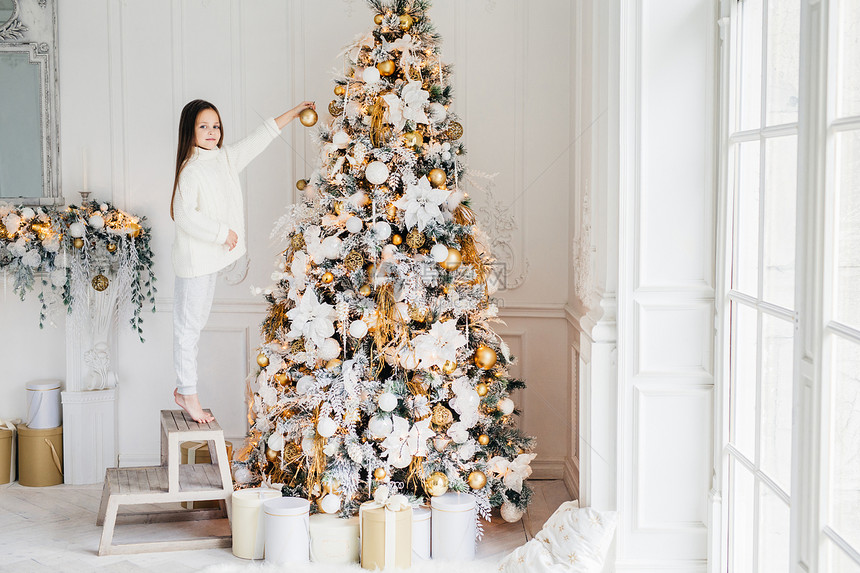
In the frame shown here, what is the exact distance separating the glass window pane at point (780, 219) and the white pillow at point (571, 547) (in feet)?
3.44

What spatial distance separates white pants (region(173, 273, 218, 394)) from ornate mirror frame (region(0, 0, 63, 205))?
1214 mm

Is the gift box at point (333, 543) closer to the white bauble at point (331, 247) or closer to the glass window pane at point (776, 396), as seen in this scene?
the white bauble at point (331, 247)

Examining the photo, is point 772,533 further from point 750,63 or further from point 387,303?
point 387,303

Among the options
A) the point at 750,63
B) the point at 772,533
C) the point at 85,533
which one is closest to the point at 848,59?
the point at 750,63

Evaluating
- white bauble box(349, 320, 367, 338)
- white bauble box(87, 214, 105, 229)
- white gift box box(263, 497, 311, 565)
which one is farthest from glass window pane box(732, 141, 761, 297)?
white bauble box(87, 214, 105, 229)

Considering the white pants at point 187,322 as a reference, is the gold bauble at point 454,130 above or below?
above

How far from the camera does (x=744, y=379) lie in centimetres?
259

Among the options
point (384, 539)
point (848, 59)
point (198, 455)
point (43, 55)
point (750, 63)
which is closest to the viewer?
point (848, 59)

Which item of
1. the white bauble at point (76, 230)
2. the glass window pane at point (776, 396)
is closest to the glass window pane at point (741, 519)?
the glass window pane at point (776, 396)

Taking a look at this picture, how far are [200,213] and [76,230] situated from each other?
0.89 meters

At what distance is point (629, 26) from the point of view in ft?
9.19

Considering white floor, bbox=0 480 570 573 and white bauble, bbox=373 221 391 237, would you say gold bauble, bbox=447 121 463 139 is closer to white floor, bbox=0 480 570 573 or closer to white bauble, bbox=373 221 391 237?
white bauble, bbox=373 221 391 237

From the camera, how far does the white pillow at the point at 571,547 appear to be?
278 centimetres

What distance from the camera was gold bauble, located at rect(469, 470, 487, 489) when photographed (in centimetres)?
337
